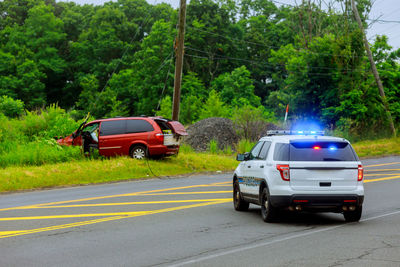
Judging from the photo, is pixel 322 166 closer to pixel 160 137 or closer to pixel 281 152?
pixel 281 152

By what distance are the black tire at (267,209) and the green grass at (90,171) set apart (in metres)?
12.9

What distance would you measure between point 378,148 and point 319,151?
92.1ft

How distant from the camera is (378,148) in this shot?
38.7 m

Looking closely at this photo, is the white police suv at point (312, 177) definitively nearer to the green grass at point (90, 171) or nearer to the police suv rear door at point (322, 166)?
the police suv rear door at point (322, 166)

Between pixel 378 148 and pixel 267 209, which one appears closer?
pixel 267 209

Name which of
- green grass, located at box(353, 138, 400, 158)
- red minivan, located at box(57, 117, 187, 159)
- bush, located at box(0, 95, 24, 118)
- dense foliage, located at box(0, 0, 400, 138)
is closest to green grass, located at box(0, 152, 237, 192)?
red minivan, located at box(57, 117, 187, 159)

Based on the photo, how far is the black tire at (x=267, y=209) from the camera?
11.9 m

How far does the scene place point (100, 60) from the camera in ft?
275

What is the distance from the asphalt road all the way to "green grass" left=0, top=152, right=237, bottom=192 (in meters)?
5.50

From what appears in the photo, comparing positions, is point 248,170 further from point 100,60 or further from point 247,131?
point 100,60

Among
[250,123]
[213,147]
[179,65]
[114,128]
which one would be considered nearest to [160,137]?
[114,128]

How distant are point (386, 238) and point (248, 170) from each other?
13.6 ft

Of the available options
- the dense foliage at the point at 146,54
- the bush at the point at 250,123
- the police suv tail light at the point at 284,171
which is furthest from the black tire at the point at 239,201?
the dense foliage at the point at 146,54

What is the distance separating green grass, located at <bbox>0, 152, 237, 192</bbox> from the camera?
2350 centimetres
